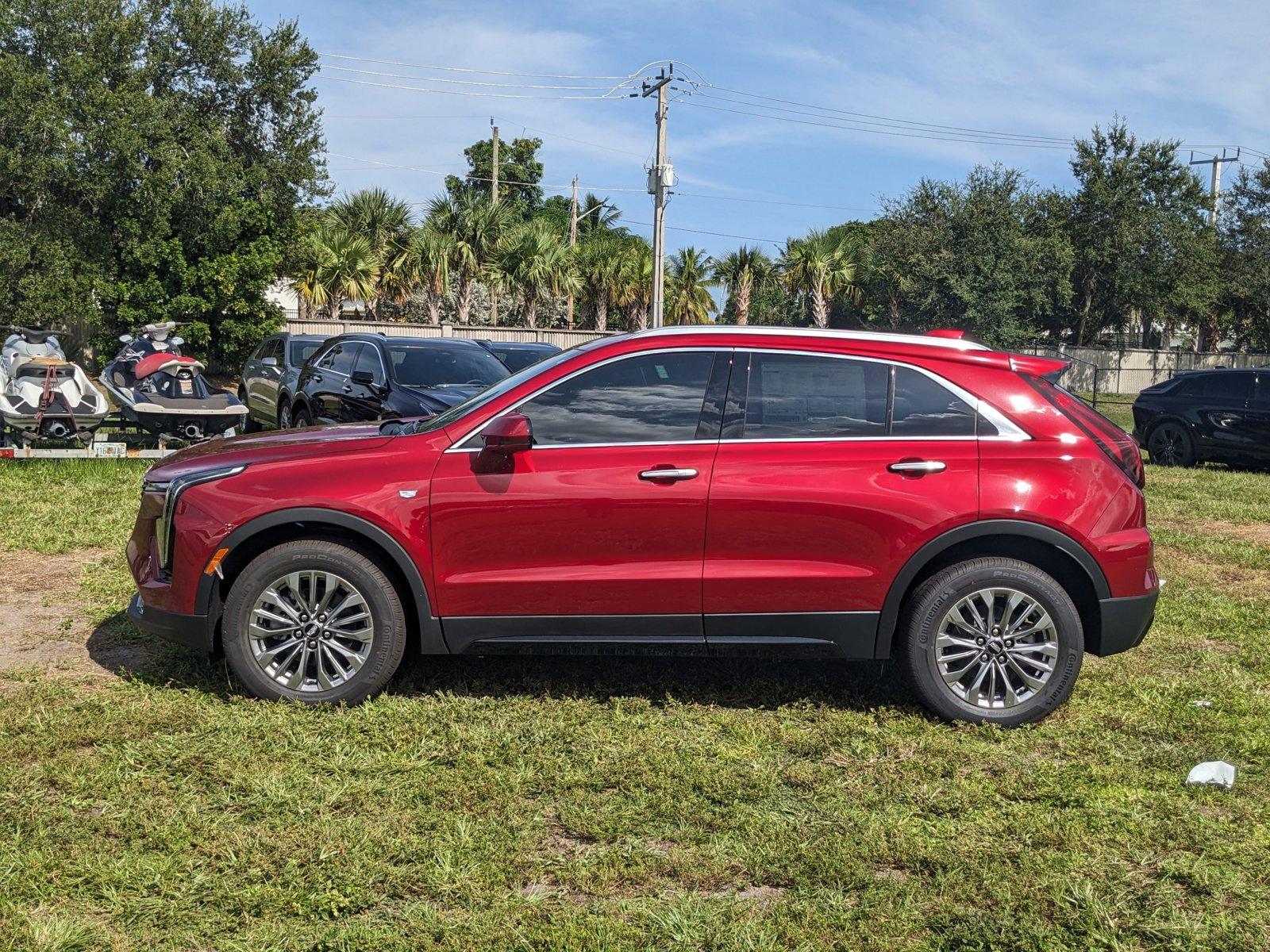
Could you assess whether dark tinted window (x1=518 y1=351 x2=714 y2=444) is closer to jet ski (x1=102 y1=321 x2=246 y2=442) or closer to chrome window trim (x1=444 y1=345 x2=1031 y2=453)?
chrome window trim (x1=444 y1=345 x2=1031 y2=453)

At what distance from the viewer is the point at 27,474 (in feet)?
38.0

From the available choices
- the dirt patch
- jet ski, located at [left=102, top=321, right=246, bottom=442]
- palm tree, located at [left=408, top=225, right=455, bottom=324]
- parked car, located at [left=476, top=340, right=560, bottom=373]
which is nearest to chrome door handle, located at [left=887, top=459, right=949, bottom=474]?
the dirt patch

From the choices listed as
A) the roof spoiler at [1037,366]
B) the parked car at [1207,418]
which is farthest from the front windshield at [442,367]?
the parked car at [1207,418]

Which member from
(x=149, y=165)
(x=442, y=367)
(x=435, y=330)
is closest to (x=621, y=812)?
(x=442, y=367)

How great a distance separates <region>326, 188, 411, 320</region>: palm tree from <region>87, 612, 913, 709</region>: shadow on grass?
3402cm

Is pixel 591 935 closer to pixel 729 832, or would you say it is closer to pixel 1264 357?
pixel 729 832

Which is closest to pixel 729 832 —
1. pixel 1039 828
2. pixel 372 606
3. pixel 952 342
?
pixel 1039 828

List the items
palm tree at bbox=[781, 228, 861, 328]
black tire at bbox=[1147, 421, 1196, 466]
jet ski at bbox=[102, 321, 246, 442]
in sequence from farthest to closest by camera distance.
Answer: palm tree at bbox=[781, 228, 861, 328] < black tire at bbox=[1147, 421, 1196, 466] < jet ski at bbox=[102, 321, 246, 442]

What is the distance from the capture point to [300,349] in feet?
53.8

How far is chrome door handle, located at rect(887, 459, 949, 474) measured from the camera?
16.4 feet

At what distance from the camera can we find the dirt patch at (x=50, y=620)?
5891mm

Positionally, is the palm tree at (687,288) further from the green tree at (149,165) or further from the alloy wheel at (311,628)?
the alloy wheel at (311,628)

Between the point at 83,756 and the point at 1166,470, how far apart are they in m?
14.5

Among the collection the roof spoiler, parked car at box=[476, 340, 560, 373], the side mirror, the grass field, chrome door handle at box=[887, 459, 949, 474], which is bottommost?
the grass field
